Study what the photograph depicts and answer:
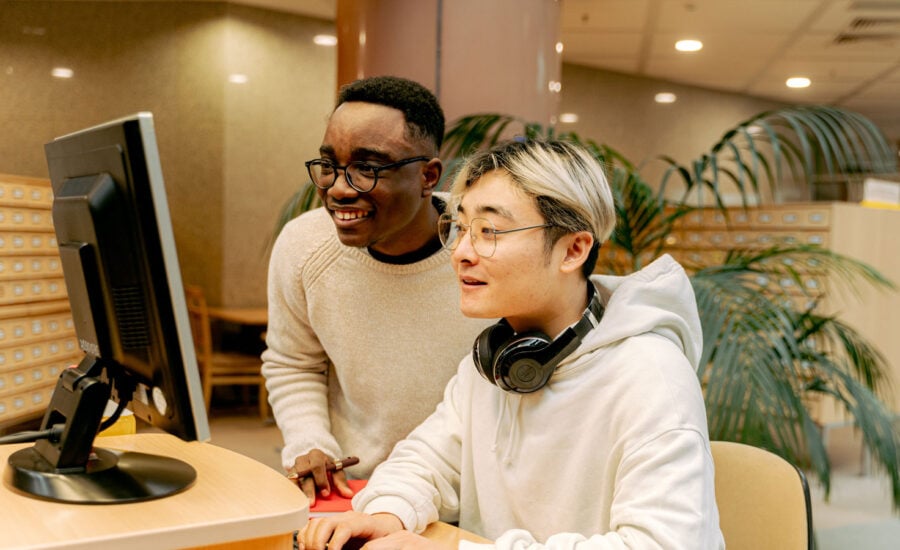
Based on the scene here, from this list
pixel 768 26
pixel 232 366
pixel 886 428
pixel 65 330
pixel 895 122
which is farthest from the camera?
pixel 895 122

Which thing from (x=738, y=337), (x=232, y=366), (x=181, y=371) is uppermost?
(x=181, y=371)

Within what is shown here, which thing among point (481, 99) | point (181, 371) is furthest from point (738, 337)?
point (181, 371)

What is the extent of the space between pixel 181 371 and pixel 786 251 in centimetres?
235

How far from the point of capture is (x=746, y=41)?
7.63 m

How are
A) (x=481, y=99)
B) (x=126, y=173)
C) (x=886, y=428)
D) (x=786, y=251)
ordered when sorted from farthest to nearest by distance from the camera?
1. (x=481, y=99)
2. (x=786, y=251)
3. (x=886, y=428)
4. (x=126, y=173)

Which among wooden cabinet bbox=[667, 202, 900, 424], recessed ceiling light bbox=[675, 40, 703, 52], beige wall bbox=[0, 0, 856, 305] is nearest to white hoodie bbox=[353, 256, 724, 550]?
wooden cabinet bbox=[667, 202, 900, 424]

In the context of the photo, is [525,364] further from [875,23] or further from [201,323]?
[875,23]

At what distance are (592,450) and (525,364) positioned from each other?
17 cm

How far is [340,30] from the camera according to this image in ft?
12.2

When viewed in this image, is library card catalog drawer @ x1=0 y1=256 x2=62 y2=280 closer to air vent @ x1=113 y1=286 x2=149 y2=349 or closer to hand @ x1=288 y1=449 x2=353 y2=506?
hand @ x1=288 y1=449 x2=353 y2=506

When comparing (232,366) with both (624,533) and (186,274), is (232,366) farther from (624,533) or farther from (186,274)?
(624,533)

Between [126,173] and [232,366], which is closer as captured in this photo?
[126,173]

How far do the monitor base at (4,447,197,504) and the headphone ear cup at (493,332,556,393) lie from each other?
0.51m

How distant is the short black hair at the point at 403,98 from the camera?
1.81m
